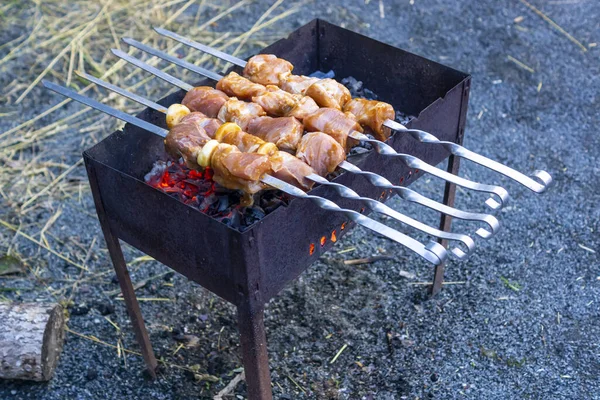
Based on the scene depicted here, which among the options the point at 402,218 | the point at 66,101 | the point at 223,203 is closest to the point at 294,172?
the point at 223,203

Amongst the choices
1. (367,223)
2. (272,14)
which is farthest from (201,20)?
(367,223)

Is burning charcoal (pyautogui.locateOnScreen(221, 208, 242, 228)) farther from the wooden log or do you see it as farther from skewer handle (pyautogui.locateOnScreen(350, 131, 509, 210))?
the wooden log

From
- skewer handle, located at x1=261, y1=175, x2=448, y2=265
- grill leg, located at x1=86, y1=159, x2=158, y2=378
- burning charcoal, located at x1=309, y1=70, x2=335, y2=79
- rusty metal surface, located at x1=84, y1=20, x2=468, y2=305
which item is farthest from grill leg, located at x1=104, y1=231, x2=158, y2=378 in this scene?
burning charcoal, located at x1=309, y1=70, x2=335, y2=79

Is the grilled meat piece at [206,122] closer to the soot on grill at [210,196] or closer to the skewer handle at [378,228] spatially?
the soot on grill at [210,196]

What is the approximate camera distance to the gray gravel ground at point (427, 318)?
3.83m

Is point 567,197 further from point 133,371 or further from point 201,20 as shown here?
point 201,20

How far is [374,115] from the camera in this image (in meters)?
3.15

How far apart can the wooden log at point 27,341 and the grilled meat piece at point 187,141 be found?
136 cm

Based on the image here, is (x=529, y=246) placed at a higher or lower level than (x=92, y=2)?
lower

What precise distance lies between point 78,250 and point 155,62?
2.26 metres

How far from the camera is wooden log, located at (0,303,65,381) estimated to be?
12.0ft

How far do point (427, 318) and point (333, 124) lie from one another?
1641 mm

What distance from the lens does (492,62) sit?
247 inches

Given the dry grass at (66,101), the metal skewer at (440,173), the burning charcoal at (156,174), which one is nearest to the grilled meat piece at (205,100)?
the burning charcoal at (156,174)
